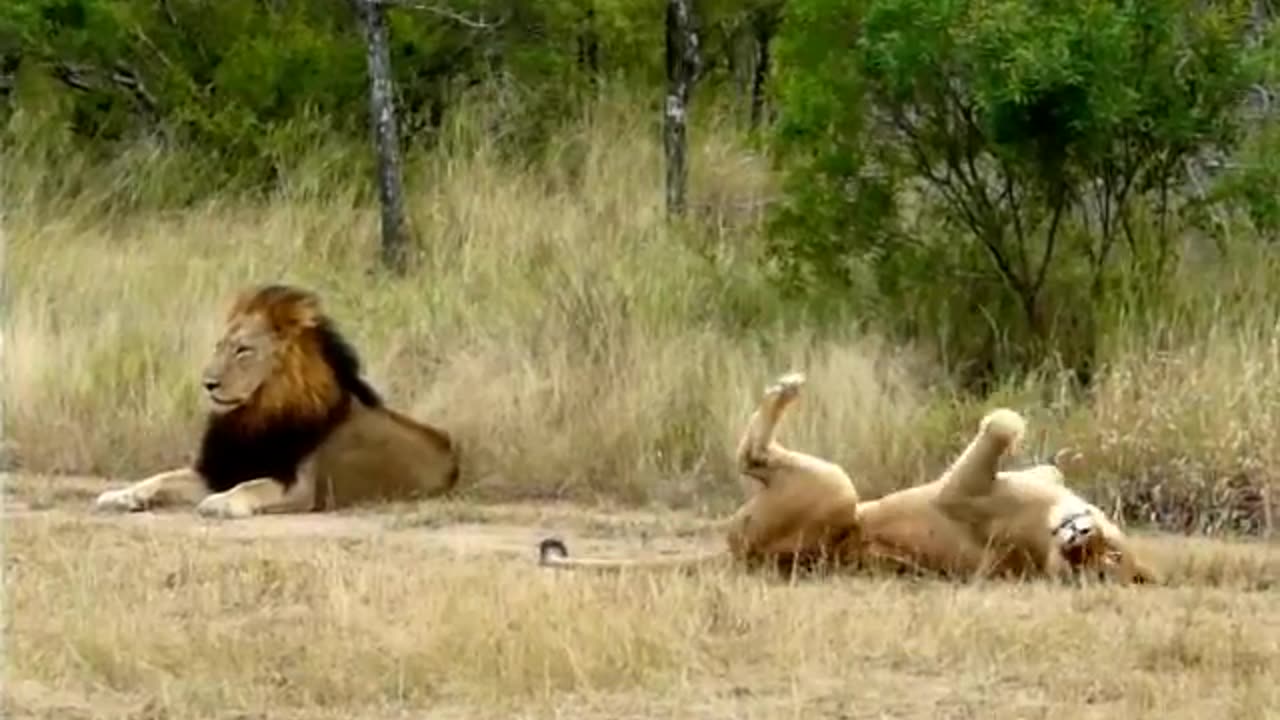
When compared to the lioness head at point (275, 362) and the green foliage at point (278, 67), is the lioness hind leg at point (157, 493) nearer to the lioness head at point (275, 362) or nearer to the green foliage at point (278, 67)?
the lioness head at point (275, 362)

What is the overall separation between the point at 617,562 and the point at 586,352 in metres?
3.98

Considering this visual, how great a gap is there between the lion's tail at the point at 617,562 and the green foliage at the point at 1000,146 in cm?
338

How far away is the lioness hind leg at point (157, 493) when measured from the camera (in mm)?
12031

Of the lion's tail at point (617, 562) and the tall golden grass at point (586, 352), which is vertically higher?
the tall golden grass at point (586, 352)

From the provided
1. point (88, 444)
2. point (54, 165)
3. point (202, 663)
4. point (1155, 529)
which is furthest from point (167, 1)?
point (202, 663)

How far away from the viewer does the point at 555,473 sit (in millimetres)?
12727

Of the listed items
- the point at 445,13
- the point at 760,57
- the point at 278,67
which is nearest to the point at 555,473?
the point at 445,13

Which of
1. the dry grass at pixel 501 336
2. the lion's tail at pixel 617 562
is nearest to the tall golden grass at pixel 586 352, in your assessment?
the dry grass at pixel 501 336

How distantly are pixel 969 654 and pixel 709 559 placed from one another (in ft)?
6.44

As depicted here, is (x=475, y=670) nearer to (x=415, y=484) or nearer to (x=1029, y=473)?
(x=1029, y=473)

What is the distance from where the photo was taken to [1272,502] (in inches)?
444

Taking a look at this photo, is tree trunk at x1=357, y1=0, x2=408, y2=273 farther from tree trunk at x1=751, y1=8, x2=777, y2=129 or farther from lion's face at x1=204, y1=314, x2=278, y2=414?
lion's face at x1=204, y1=314, x2=278, y2=414

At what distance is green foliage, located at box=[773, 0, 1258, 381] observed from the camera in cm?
1259

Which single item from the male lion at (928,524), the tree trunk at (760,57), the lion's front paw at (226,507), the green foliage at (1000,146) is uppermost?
the tree trunk at (760,57)
